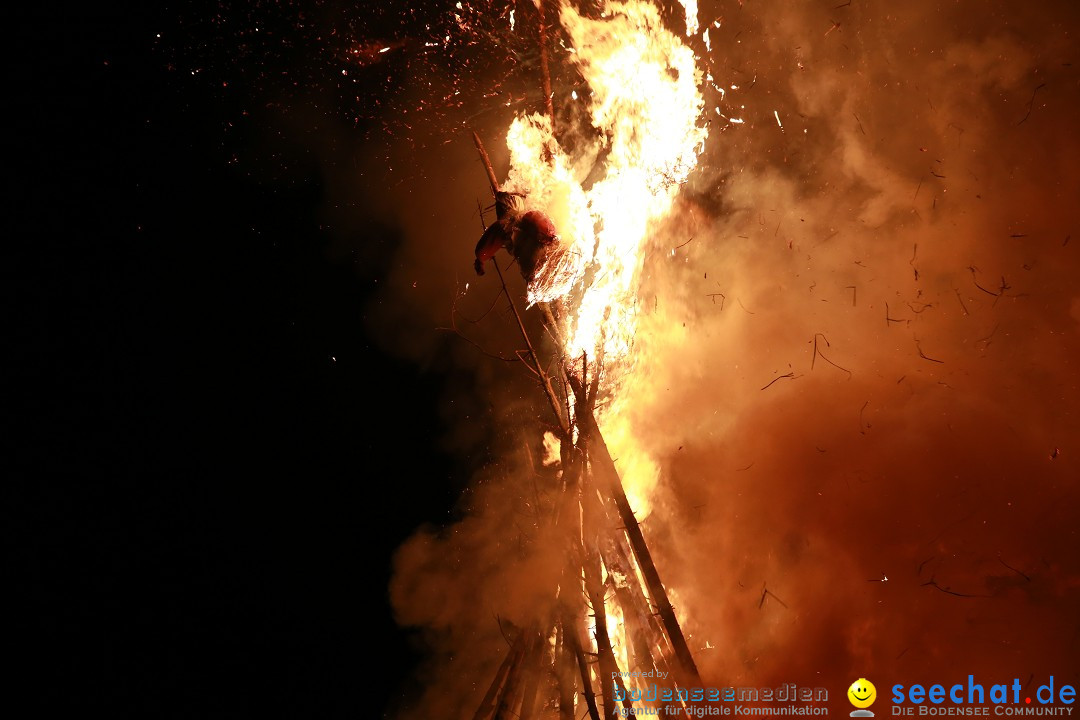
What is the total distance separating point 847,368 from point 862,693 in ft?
9.52

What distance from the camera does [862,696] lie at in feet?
13.1

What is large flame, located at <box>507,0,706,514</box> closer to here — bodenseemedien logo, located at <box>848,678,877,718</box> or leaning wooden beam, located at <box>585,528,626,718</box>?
leaning wooden beam, located at <box>585,528,626,718</box>

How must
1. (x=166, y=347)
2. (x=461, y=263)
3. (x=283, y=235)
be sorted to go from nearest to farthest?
(x=166, y=347) < (x=283, y=235) < (x=461, y=263)

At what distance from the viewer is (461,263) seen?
5277 millimetres

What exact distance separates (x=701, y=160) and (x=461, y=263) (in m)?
2.83

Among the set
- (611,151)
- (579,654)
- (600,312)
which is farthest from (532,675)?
(611,151)

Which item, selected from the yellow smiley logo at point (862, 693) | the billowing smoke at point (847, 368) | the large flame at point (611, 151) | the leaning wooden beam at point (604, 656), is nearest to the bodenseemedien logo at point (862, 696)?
the yellow smiley logo at point (862, 693)

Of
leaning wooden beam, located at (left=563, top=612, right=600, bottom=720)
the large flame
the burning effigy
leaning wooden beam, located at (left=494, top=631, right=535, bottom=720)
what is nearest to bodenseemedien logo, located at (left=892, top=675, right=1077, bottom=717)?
the burning effigy

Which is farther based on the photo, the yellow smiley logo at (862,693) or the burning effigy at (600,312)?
the yellow smiley logo at (862,693)

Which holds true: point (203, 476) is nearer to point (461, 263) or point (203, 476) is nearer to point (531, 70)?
point (461, 263)

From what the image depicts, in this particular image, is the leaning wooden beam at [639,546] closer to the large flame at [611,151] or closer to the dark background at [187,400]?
the large flame at [611,151]

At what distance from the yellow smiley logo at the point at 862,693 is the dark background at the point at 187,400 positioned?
4232 millimetres

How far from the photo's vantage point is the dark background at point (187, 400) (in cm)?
353

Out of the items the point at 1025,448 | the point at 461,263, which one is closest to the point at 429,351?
the point at 461,263
